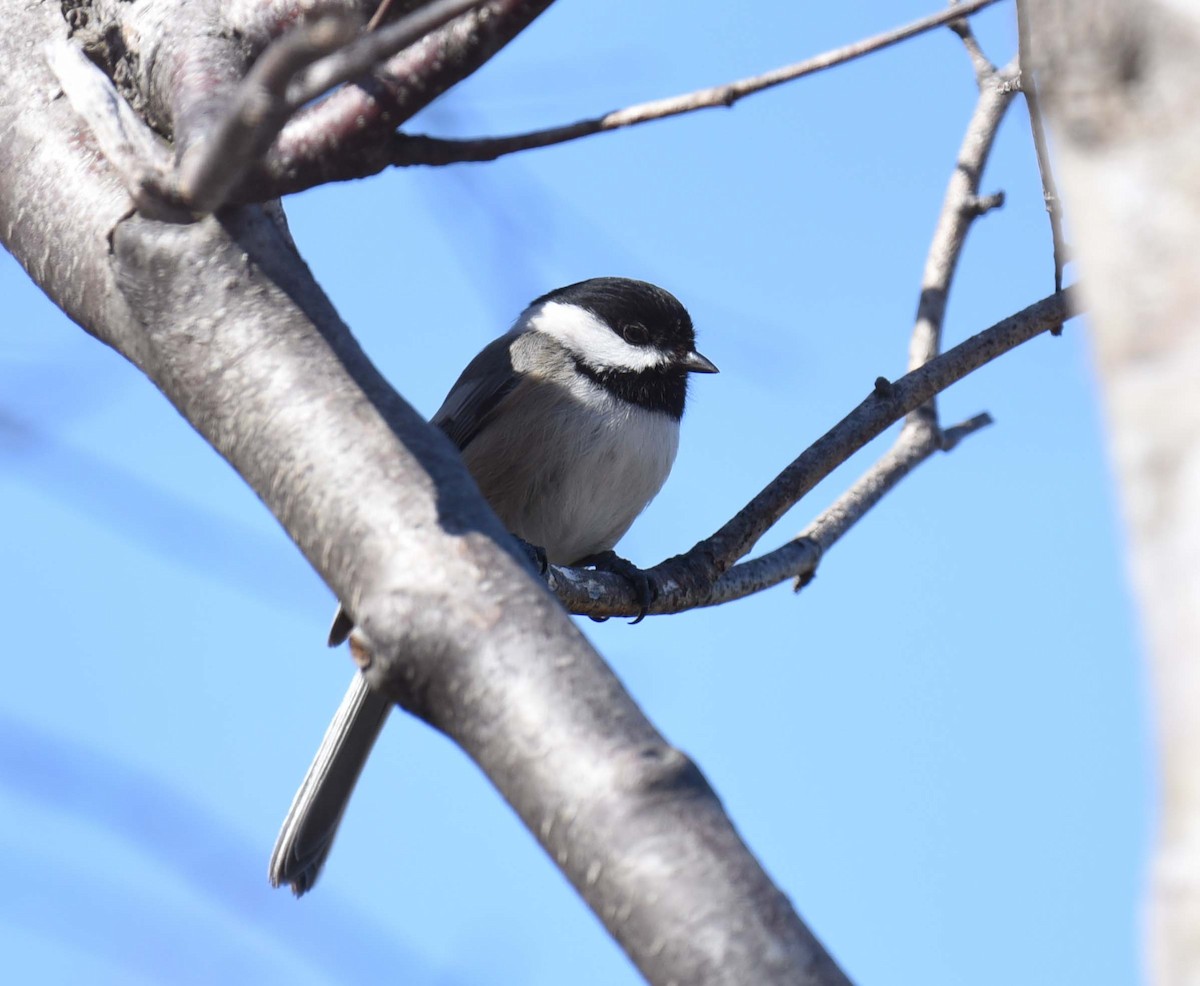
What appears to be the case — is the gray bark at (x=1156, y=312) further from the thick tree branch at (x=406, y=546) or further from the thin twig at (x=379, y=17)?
the thin twig at (x=379, y=17)

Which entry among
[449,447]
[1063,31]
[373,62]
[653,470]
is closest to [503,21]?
[373,62]

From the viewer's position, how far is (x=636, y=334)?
4363mm

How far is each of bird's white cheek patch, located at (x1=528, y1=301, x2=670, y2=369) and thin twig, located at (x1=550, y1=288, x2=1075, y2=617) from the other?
4.43 feet

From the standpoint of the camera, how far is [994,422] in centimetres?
343

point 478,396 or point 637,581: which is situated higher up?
point 478,396

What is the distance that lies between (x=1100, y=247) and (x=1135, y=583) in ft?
0.51

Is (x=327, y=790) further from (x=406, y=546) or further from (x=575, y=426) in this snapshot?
(x=406, y=546)

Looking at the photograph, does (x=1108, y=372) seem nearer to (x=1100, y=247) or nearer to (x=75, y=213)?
(x=1100, y=247)

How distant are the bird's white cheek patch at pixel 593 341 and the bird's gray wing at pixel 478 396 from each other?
15cm

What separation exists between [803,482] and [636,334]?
1.83 m

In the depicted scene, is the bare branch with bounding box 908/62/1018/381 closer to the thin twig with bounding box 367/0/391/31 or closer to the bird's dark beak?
the bird's dark beak

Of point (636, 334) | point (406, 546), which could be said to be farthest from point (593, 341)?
point (406, 546)

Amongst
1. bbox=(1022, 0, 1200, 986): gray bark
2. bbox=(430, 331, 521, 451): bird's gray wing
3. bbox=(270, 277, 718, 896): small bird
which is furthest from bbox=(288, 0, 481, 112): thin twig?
bbox=(430, 331, 521, 451): bird's gray wing

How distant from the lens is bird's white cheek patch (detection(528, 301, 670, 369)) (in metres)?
4.21
